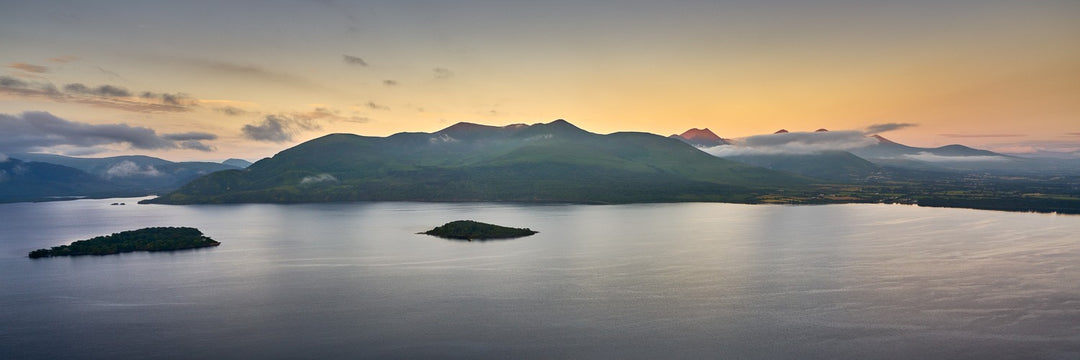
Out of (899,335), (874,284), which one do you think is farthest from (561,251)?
(899,335)

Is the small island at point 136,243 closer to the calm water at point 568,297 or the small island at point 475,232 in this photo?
the calm water at point 568,297

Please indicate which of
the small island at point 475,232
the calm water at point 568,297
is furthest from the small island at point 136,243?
the small island at point 475,232

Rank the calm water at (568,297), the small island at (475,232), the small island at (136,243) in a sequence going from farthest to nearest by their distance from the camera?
the small island at (475,232) < the small island at (136,243) < the calm water at (568,297)

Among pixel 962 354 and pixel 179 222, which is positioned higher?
pixel 179 222

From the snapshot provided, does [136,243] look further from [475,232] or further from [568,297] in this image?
[568,297]

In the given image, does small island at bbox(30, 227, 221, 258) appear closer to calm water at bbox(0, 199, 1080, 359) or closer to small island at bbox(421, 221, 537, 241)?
calm water at bbox(0, 199, 1080, 359)

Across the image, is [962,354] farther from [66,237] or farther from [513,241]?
[66,237]

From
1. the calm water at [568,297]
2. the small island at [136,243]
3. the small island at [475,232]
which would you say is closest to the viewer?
the calm water at [568,297]
